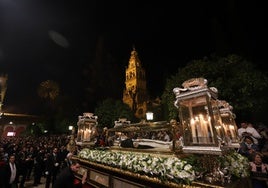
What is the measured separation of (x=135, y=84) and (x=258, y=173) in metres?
63.4

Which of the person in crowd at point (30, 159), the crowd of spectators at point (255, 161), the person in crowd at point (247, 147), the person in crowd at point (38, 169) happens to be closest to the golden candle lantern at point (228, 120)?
the person in crowd at point (247, 147)

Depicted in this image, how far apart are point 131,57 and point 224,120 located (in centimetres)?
6833

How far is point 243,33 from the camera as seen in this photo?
22031 mm

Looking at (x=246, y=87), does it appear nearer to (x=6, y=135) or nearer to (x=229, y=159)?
(x=229, y=159)

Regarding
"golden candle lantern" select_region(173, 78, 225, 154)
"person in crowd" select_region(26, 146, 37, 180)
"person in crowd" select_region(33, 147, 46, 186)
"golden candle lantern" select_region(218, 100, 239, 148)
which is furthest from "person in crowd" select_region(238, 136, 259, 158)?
"person in crowd" select_region(26, 146, 37, 180)

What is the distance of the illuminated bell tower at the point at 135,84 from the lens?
2584 inches

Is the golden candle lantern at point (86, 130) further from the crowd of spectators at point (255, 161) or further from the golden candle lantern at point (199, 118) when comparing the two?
the crowd of spectators at point (255, 161)

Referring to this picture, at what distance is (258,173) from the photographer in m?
5.59

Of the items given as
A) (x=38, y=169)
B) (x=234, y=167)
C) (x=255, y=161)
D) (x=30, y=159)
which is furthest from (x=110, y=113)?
(x=234, y=167)

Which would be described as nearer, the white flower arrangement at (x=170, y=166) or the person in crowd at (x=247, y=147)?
the white flower arrangement at (x=170, y=166)

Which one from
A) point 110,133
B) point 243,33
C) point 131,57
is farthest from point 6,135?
point 243,33

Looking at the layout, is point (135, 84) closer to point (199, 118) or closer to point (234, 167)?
point (199, 118)

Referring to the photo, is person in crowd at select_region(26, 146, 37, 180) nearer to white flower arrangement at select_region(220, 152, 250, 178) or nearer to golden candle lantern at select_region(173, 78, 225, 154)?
golden candle lantern at select_region(173, 78, 225, 154)

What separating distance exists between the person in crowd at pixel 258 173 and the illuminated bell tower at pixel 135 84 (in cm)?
5741
